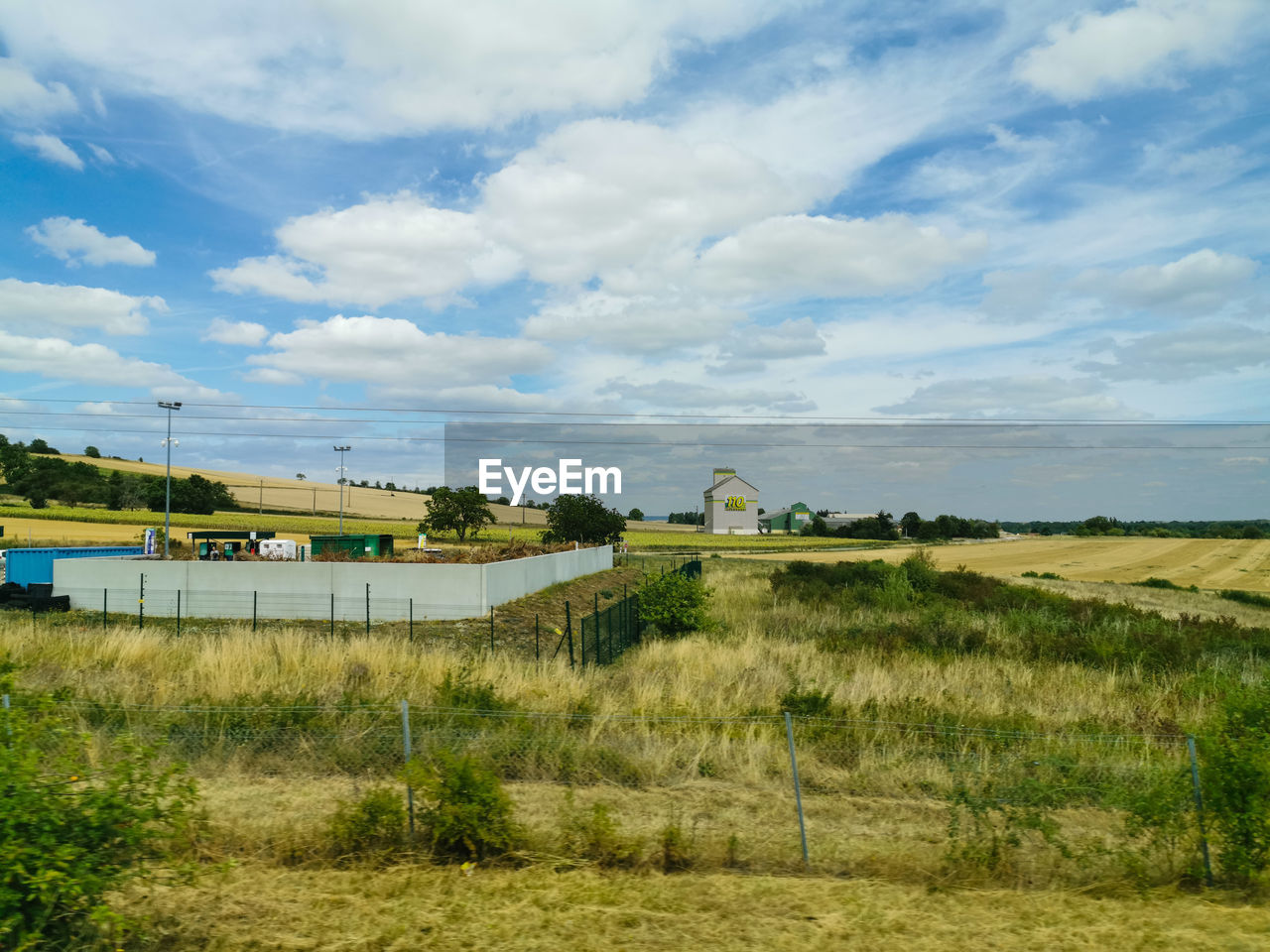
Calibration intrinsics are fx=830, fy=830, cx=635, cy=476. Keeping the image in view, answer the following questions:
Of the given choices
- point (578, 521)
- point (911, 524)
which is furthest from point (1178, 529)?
point (578, 521)

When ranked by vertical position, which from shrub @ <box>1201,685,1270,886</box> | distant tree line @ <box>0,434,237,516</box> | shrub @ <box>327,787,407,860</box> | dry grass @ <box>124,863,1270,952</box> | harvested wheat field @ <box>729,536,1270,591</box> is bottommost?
harvested wheat field @ <box>729,536,1270,591</box>

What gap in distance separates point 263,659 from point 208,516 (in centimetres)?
7073

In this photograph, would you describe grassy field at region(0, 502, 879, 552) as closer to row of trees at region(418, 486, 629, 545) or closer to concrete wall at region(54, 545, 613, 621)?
row of trees at region(418, 486, 629, 545)

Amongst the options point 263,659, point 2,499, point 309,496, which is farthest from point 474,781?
point 309,496

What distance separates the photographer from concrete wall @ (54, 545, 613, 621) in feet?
85.2

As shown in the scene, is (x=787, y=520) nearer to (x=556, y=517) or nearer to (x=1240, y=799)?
(x=556, y=517)

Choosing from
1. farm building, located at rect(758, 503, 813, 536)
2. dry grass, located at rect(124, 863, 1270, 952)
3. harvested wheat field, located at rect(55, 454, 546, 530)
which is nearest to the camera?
dry grass, located at rect(124, 863, 1270, 952)

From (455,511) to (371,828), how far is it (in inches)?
2652

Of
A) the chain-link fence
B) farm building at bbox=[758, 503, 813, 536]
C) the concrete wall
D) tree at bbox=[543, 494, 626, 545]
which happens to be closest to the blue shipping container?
the concrete wall

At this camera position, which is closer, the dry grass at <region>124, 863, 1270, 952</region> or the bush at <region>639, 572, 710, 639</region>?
the dry grass at <region>124, 863, 1270, 952</region>

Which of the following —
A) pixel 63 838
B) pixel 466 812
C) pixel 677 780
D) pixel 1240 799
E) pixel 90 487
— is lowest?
pixel 677 780

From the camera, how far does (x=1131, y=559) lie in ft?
245

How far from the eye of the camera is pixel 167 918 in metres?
6.11

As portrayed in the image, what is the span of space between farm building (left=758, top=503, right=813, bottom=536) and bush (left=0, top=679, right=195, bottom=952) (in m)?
128
